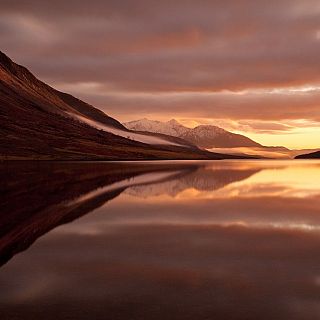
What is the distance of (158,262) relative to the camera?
1506cm

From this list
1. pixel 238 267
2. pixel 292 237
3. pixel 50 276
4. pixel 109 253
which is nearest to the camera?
pixel 50 276

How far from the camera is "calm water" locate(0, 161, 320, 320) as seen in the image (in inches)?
409

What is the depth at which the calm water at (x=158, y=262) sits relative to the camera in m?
10.4

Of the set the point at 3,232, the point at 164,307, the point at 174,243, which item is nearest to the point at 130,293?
the point at 164,307

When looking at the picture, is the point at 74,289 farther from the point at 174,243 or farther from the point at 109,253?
the point at 174,243

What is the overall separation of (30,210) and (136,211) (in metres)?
6.46

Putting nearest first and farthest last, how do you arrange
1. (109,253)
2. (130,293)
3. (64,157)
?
(130,293)
(109,253)
(64,157)

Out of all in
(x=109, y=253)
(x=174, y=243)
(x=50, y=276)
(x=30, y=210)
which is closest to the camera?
(x=50, y=276)

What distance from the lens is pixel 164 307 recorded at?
10367mm

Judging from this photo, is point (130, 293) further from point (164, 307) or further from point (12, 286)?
point (12, 286)

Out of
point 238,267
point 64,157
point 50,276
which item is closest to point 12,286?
point 50,276

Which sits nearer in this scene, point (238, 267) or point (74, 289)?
point (74, 289)

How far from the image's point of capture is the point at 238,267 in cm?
1437

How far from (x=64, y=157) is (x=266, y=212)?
17540 cm
